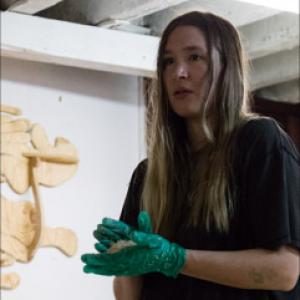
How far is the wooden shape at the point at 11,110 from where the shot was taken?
207 centimetres

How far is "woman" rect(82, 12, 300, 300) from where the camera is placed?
3.79ft

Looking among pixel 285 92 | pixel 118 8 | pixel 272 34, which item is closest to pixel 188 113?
pixel 118 8

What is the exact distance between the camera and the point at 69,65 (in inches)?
87.0

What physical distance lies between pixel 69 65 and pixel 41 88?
0.12 metres

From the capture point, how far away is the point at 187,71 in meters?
1.30

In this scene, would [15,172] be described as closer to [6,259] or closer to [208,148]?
[6,259]

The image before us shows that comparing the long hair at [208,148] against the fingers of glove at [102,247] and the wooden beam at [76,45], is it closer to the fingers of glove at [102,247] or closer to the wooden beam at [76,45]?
the fingers of glove at [102,247]

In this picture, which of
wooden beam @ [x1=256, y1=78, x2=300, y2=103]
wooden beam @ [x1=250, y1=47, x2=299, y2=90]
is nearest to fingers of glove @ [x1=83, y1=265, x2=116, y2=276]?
wooden beam @ [x1=250, y1=47, x2=299, y2=90]

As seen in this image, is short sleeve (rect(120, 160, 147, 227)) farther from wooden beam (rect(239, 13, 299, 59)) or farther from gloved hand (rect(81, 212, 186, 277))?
wooden beam (rect(239, 13, 299, 59))

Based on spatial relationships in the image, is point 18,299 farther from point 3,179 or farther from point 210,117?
point 210,117

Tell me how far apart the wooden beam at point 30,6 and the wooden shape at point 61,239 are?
61cm

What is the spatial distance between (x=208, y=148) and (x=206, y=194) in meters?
0.10

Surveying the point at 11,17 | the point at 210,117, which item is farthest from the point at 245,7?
the point at 210,117

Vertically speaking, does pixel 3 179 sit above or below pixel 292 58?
below
